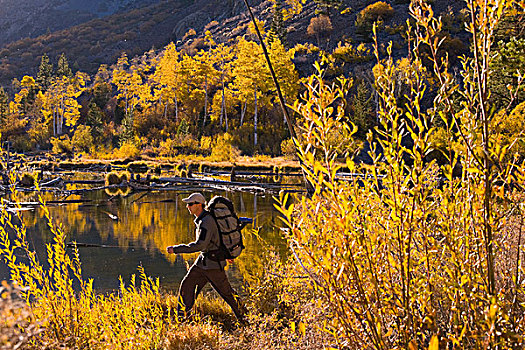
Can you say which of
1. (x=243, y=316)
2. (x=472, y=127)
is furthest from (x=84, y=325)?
(x=472, y=127)

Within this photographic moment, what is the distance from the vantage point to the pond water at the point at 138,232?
7.80 m

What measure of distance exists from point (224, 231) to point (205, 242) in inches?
9.3

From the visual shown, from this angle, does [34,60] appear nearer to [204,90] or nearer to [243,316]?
[204,90]

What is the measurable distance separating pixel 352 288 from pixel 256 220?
34.0 ft

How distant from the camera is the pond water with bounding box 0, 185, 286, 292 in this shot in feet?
25.6

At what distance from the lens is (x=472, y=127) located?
1.66 m

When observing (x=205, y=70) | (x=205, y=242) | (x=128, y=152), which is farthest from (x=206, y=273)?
(x=205, y=70)

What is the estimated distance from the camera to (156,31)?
95.7 meters

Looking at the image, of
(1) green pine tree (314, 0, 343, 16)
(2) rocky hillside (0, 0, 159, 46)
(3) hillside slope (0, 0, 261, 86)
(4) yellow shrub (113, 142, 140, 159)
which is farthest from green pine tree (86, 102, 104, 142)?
(2) rocky hillside (0, 0, 159, 46)

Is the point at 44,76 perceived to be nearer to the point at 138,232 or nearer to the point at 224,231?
the point at 138,232

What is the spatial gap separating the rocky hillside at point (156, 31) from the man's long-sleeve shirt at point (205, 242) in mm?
48825

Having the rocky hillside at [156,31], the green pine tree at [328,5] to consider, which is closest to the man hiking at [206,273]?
the rocky hillside at [156,31]

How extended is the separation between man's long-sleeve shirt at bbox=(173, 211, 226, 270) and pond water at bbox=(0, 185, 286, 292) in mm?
1092

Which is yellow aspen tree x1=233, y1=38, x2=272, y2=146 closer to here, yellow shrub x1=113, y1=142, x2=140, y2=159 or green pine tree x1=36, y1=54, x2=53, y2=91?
yellow shrub x1=113, y1=142, x2=140, y2=159
